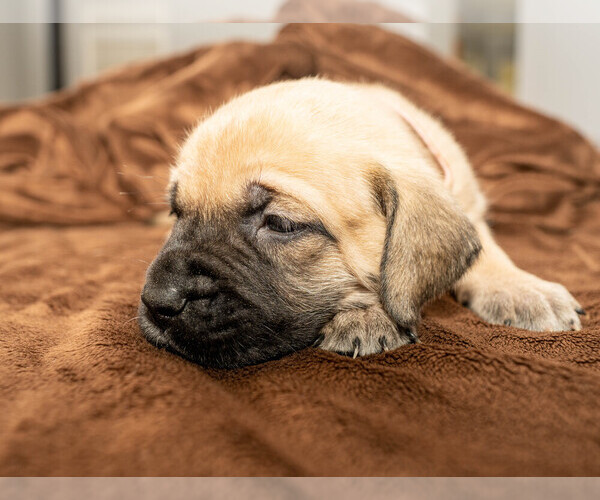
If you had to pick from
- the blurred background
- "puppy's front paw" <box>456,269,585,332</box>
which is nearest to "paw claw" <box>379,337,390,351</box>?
"puppy's front paw" <box>456,269,585,332</box>

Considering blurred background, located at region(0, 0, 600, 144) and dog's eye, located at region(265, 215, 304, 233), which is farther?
blurred background, located at region(0, 0, 600, 144)

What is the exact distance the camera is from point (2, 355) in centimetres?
168

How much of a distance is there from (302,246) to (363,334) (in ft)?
1.18

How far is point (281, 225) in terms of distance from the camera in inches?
72.2

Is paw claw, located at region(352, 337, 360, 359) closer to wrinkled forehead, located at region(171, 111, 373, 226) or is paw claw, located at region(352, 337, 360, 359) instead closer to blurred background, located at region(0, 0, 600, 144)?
wrinkled forehead, located at region(171, 111, 373, 226)

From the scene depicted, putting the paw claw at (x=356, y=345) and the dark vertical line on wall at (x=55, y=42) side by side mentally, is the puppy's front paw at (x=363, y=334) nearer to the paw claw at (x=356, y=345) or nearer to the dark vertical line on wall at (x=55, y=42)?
the paw claw at (x=356, y=345)

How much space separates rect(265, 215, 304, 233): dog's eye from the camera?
183 cm

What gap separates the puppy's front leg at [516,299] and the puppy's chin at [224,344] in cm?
76

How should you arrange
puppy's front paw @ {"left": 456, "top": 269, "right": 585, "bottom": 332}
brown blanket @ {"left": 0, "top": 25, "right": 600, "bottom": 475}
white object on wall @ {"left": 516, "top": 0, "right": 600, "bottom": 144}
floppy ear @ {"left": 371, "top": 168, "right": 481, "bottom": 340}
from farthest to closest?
white object on wall @ {"left": 516, "top": 0, "right": 600, "bottom": 144}
puppy's front paw @ {"left": 456, "top": 269, "right": 585, "bottom": 332}
floppy ear @ {"left": 371, "top": 168, "right": 481, "bottom": 340}
brown blanket @ {"left": 0, "top": 25, "right": 600, "bottom": 475}
